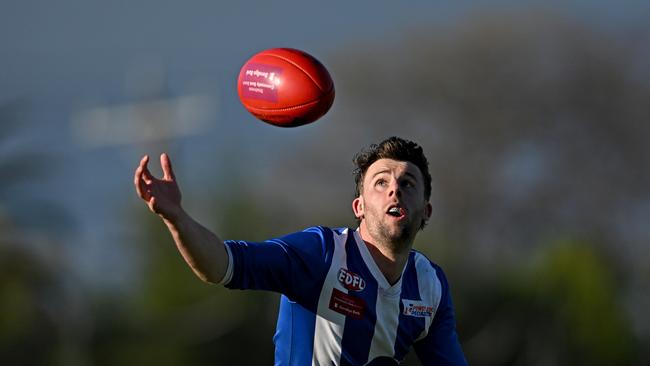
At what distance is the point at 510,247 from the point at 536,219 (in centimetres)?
156

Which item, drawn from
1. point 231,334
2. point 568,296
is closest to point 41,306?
point 231,334

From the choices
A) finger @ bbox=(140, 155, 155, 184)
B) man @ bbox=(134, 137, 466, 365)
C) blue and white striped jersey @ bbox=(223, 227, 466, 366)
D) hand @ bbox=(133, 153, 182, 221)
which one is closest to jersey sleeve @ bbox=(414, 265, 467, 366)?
man @ bbox=(134, 137, 466, 365)

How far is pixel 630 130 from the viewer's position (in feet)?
98.4

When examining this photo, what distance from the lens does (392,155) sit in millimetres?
6742

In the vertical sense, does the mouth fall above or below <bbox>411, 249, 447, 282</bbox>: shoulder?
above

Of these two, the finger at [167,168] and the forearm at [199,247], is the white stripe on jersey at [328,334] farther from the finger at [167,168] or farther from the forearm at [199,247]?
the finger at [167,168]

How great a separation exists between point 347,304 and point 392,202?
1.83 ft

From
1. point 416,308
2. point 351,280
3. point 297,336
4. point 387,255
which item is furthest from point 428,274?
point 297,336

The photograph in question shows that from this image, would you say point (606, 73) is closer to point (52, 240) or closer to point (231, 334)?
point (231, 334)

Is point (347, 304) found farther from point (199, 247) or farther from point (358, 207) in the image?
point (199, 247)

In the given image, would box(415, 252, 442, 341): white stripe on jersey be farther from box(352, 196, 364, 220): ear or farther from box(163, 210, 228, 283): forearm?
box(163, 210, 228, 283): forearm

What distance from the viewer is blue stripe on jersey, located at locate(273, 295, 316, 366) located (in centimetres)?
643

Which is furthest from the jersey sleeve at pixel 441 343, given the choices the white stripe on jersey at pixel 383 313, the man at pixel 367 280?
the white stripe on jersey at pixel 383 313

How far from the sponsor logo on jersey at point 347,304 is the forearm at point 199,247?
31.8 inches
